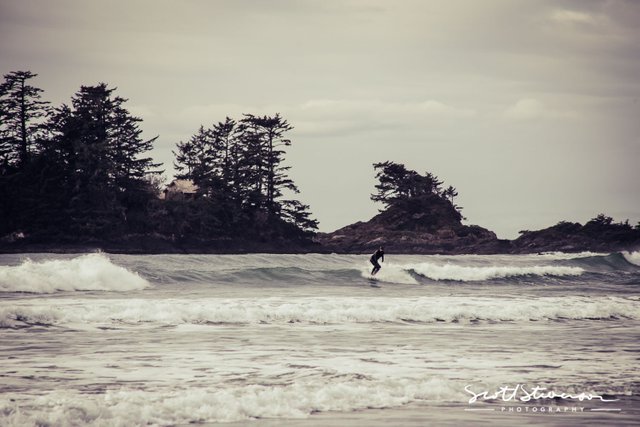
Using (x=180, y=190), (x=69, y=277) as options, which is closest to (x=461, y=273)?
(x=69, y=277)

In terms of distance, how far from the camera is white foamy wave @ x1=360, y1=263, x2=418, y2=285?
137 ft

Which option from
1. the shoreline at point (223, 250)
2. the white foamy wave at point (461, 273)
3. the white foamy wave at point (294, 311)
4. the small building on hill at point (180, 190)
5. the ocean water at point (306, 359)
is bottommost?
the ocean water at point (306, 359)

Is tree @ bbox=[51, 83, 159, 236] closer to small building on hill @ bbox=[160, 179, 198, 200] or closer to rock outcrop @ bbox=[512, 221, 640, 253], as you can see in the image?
small building on hill @ bbox=[160, 179, 198, 200]

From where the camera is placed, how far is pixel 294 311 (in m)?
21.2

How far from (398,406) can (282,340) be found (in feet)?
20.8

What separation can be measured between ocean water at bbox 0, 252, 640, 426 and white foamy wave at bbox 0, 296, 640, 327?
55 mm

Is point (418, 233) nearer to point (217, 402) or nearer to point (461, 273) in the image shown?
point (461, 273)

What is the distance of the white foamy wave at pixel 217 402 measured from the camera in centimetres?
888

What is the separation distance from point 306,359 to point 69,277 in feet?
60.6

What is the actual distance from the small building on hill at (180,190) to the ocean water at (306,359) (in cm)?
6003

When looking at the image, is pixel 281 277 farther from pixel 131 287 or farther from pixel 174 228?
pixel 174 228

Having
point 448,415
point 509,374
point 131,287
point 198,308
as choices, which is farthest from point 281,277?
point 448,415

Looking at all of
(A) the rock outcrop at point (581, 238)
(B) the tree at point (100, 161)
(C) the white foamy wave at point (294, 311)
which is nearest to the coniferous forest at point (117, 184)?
(B) the tree at point (100, 161)

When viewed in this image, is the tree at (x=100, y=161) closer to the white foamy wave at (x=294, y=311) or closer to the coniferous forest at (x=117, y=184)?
the coniferous forest at (x=117, y=184)
